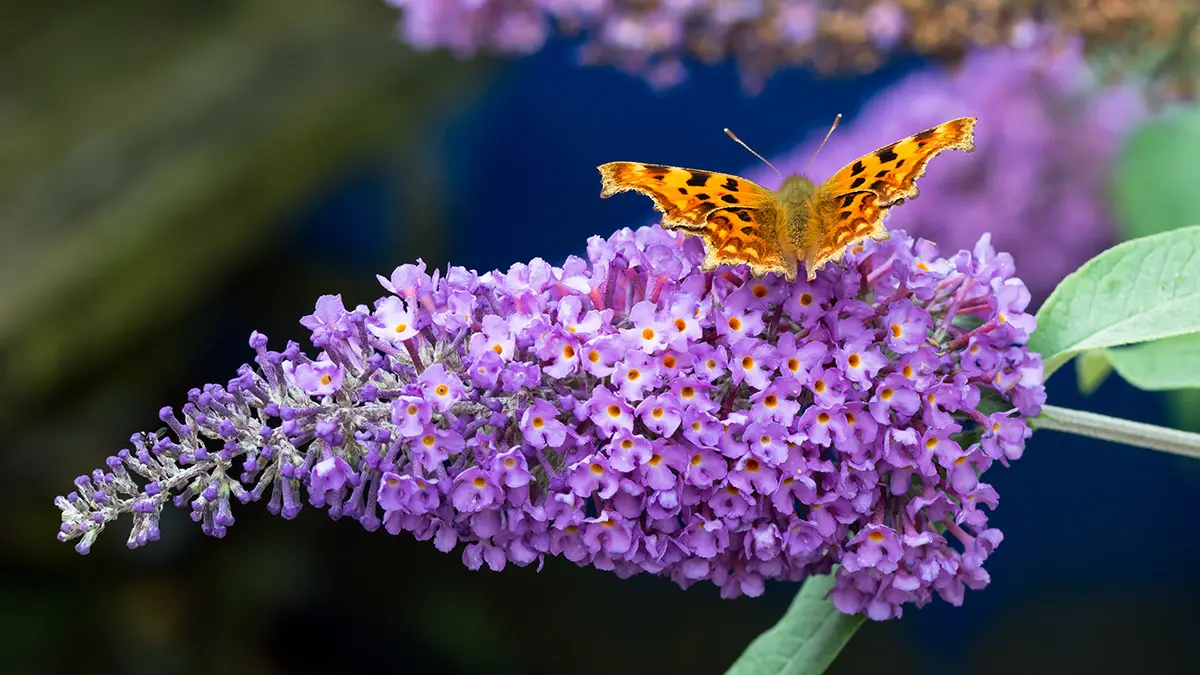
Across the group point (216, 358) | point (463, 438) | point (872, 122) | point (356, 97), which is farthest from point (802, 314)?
point (216, 358)

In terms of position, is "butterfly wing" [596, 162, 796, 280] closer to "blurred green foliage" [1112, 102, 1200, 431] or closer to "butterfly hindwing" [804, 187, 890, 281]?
"butterfly hindwing" [804, 187, 890, 281]

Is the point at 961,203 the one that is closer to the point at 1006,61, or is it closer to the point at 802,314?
the point at 1006,61

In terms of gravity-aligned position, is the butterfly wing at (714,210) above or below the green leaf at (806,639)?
above

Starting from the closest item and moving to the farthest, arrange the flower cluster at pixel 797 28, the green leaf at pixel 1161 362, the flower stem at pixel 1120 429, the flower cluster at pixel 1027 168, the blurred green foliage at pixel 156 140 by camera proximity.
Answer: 1. the flower stem at pixel 1120 429
2. the green leaf at pixel 1161 362
3. the flower cluster at pixel 797 28
4. the flower cluster at pixel 1027 168
5. the blurred green foliage at pixel 156 140

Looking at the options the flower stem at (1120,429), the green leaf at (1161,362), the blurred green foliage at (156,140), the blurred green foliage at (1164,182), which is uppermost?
the blurred green foliage at (156,140)

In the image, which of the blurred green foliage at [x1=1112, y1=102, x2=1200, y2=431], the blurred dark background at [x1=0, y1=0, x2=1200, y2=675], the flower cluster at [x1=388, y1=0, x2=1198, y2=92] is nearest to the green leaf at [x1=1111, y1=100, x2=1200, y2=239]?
the blurred green foliage at [x1=1112, y1=102, x2=1200, y2=431]

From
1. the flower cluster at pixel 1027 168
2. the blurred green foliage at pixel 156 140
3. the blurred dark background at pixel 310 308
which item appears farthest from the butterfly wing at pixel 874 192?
the blurred green foliage at pixel 156 140

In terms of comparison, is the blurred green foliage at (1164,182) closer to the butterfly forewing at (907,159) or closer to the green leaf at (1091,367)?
the green leaf at (1091,367)
